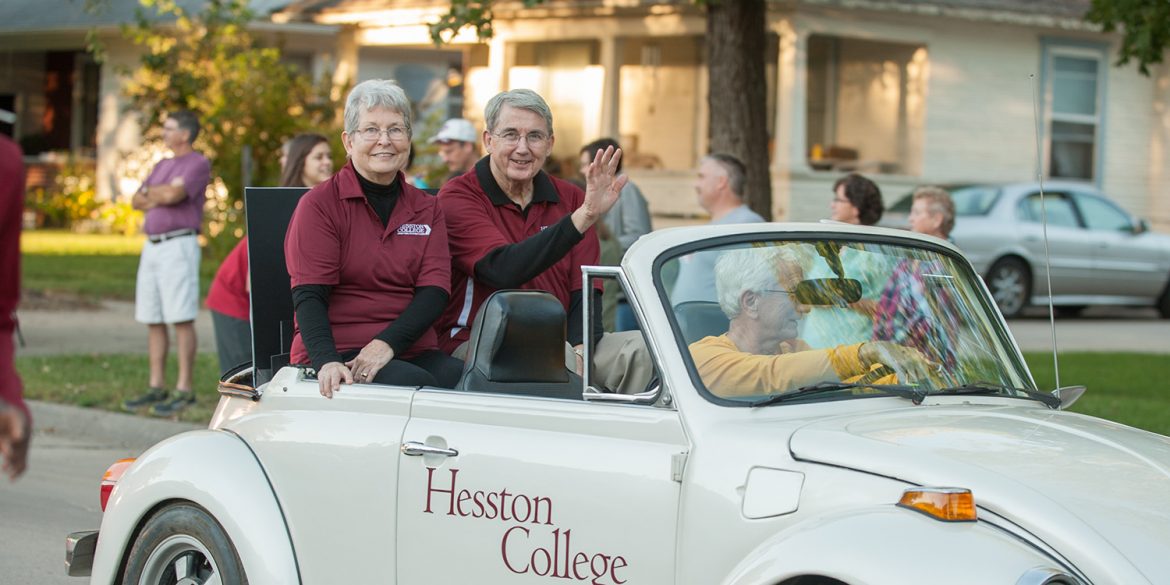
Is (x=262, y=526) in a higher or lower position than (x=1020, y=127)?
lower

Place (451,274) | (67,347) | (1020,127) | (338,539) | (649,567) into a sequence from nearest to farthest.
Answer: (649,567) → (338,539) → (451,274) → (67,347) → (1020,127)

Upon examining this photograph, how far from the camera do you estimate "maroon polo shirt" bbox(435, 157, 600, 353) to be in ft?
18.2

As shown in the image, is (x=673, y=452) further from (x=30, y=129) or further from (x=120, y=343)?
(x=30, y=129)

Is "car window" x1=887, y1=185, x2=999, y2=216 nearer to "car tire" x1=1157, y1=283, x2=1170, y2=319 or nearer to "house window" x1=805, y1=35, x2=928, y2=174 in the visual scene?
"house window" x1=805, y1=35, x2=928, y2=174

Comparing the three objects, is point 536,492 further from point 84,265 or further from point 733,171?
point 84,265

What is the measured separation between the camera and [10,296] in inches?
130

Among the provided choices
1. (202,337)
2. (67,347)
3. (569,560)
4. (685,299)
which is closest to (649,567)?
(569,560)

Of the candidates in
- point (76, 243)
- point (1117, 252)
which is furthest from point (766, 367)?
point (76, 243)

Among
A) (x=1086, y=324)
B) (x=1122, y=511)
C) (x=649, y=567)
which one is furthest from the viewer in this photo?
(x=1086, y=324)

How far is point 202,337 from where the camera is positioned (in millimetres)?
16234

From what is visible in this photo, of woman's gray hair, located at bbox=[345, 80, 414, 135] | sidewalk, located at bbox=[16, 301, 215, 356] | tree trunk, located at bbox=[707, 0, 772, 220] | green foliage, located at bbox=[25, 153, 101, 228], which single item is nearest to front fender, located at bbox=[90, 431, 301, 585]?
woman's gray hair, located at bbox=[345, 80, 414, 135]

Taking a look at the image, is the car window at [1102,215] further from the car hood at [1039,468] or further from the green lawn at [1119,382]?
the car hood at [1039,468]

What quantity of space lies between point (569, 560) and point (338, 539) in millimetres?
906

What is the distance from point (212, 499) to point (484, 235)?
1.35m
